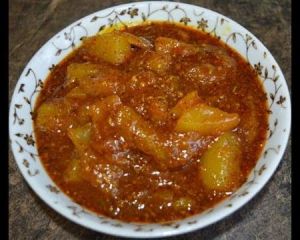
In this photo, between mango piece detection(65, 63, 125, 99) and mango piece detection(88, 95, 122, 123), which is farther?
mango piece detection(65, 63, 125, 99)

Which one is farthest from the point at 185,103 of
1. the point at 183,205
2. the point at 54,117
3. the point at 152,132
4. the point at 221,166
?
the point at 54,117

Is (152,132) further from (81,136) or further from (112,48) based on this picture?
(112,48)

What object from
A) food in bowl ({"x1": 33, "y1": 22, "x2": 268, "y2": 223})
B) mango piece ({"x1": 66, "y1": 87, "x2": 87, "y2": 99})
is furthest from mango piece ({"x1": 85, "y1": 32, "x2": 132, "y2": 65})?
mango piece ({"x1": 66, "y1": 87, "x2": 87, "y2": 99})

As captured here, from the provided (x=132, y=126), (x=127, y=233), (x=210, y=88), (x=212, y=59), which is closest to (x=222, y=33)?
(x=212, y=59)

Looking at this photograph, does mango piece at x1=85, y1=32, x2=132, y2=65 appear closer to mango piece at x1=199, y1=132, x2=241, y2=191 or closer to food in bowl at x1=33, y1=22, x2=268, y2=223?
food in bowl at x1=33, y1=22, x2=268, y2=223

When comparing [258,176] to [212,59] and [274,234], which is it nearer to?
[274,234]

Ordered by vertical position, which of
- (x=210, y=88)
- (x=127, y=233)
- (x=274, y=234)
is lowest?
(x=274, y=234)

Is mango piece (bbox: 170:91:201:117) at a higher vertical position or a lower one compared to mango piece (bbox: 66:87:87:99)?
higher

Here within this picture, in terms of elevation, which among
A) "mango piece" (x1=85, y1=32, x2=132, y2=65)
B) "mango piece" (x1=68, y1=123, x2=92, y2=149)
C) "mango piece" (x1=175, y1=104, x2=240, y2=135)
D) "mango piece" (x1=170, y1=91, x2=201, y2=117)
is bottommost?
"mango piece" (x1=68, y1=123, x2=92, y2=149)
